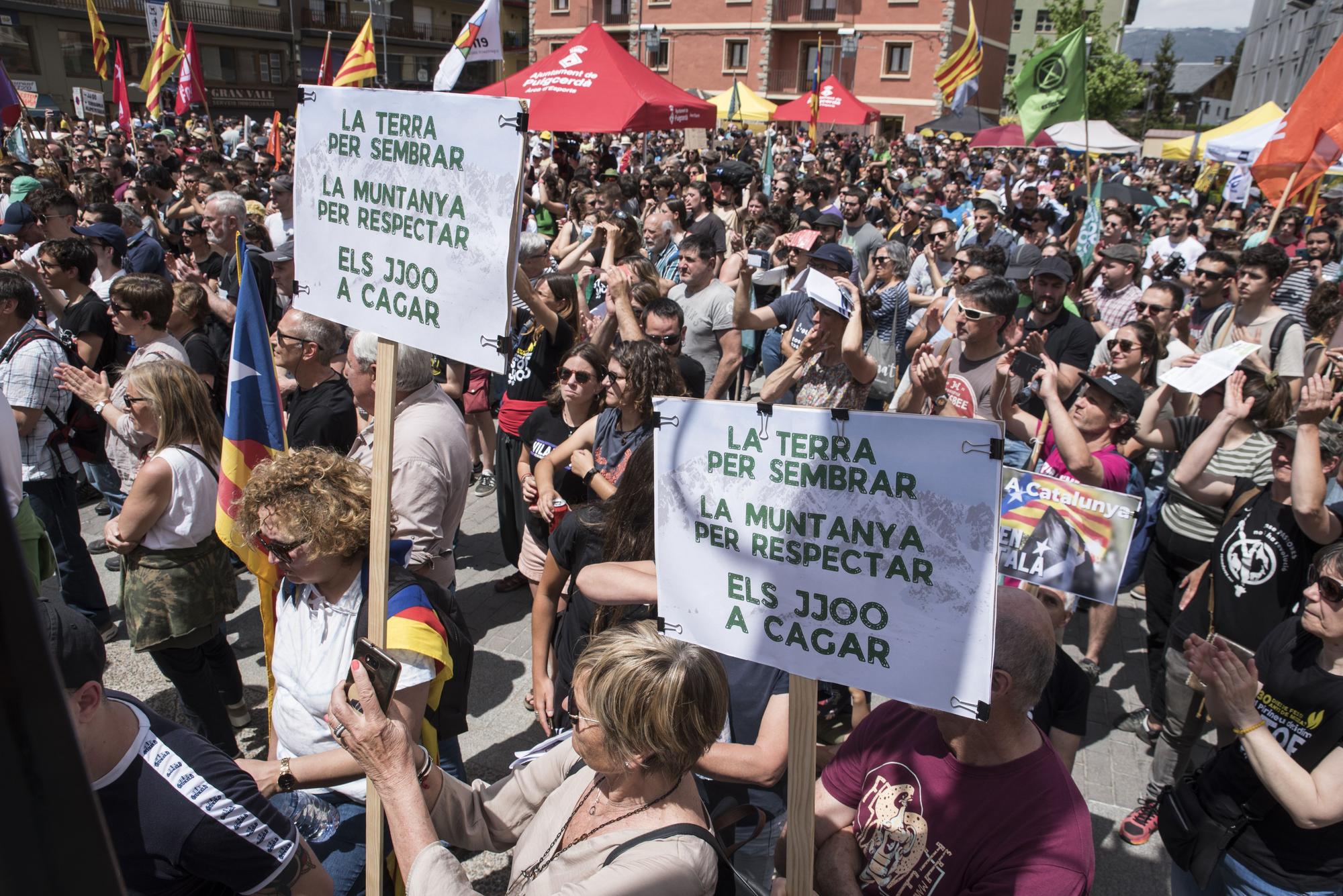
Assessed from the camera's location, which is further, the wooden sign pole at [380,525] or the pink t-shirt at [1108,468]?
the pink t-shirt at [1108,468]

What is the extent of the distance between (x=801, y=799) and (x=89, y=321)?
5.50 meters

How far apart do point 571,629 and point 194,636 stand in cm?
170

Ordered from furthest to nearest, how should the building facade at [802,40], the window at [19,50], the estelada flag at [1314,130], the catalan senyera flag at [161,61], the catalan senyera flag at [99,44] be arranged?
the building facade at [802,40], the window at [19,50], the catalan senyera flag at [99,44], the catalan senyera flag at [161,61], the estelada flag at [1314,130]

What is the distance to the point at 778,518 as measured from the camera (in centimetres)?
182

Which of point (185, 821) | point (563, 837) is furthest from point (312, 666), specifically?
point (563, 837)

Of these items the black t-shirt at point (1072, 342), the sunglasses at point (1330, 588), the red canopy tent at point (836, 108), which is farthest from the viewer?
the red canopy tent at point (836, 108)

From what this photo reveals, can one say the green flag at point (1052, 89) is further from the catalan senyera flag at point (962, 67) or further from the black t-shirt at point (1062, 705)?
the black t-shirt at point (1062, 705)

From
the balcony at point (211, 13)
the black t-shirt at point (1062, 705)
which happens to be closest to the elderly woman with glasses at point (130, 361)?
the black t-shirt at point (1062, 705)

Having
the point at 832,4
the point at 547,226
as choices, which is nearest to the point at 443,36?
the point at 832,4

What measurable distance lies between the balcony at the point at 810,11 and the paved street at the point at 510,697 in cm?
4786

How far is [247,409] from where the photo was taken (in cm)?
329

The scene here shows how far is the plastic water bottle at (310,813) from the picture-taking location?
2396mm

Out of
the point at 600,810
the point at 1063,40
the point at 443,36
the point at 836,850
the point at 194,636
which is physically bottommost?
the point at 194,636

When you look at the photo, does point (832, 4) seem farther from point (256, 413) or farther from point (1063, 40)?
point (256, 413)
